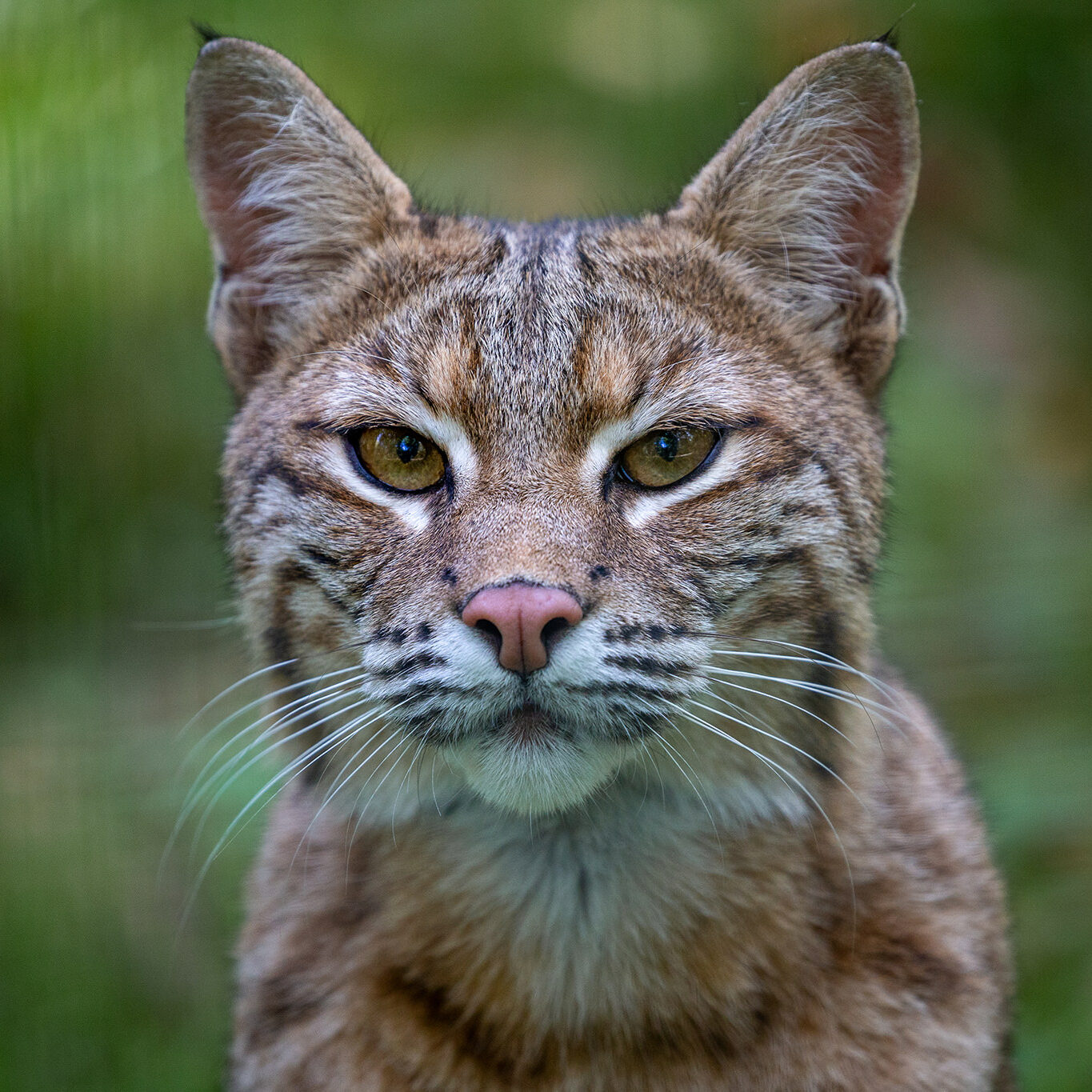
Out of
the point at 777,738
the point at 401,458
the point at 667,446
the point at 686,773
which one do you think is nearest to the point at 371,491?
the point at 401,458

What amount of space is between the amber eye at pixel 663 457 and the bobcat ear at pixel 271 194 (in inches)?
37.9

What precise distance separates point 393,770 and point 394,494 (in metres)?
0.65

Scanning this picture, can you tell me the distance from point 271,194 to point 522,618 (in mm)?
1544

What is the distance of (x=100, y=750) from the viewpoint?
17.8 feet

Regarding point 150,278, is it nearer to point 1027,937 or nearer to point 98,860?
point 98,860

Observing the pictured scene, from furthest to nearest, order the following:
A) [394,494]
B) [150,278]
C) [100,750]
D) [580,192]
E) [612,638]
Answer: [580,192] → [150,278] → [100,750] → [394,494] → [612,638]

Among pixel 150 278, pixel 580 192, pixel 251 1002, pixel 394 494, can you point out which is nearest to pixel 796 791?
pixel 394 494

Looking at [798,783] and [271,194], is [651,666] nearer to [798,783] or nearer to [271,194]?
[798,783]

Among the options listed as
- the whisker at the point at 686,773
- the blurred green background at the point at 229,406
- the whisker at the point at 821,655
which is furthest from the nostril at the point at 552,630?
the blurred green background at the point at 229,406

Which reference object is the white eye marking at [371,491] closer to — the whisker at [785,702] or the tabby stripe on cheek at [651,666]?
the tabby stripe on cheek at [651,666]

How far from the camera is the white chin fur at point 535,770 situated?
8.63 ft

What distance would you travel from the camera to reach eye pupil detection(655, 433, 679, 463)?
9.63 ft

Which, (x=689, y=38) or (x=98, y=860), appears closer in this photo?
(x=98, y=860)

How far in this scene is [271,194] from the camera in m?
3.40
